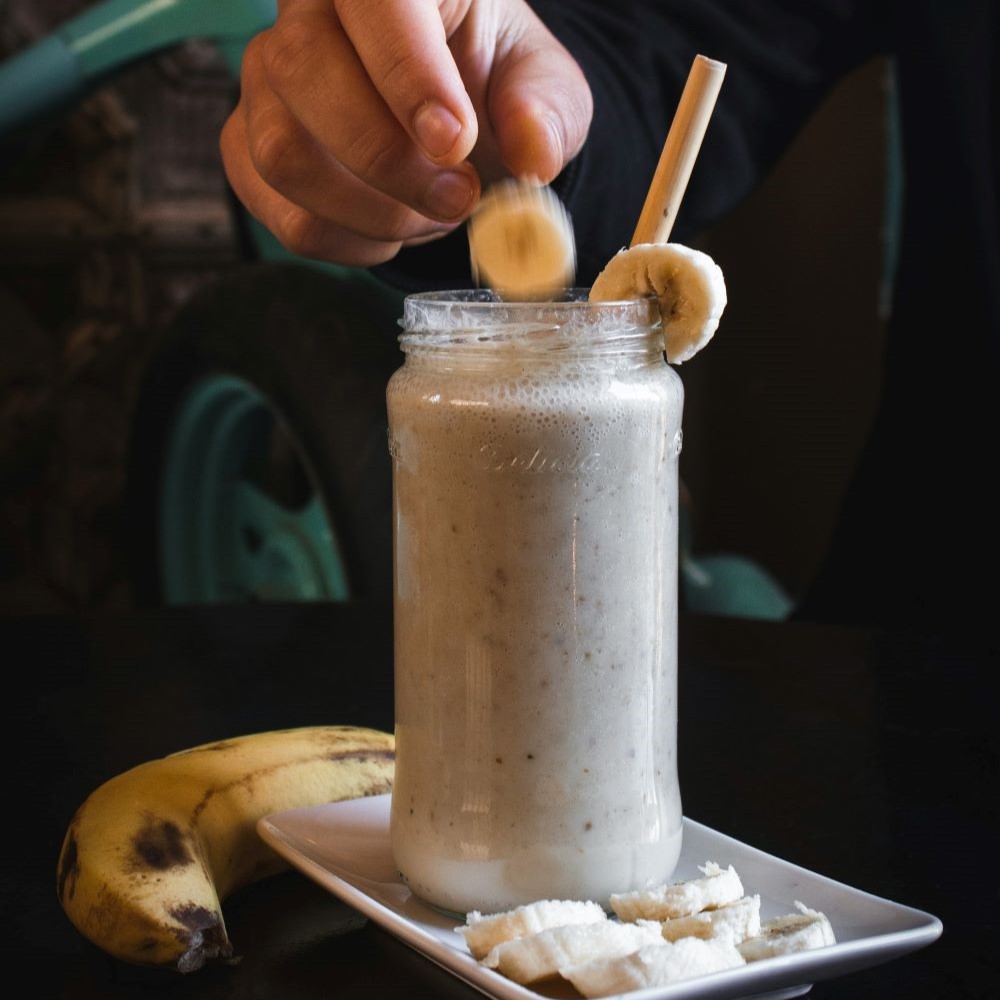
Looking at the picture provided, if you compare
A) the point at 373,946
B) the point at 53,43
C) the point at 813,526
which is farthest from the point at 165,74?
the point at 373,946

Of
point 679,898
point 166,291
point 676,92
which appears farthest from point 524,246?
point 166,291

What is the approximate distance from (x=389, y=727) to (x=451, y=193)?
1.23 ft

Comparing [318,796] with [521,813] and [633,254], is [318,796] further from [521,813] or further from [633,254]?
[633,254]

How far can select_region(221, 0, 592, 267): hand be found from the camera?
0.73 metres

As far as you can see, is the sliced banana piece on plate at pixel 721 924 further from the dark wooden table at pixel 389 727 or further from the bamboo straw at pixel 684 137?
the bamboo straw at pixel 684 137

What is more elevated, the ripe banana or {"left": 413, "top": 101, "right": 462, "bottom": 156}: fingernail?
{"left": 413, "top": 101, "right": 462, "bottom": 156}: fingernail

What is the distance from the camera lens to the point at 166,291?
273cm

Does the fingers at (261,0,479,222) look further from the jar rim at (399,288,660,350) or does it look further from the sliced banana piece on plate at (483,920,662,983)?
the sliced banana piece on plate at (483,920,662,983)

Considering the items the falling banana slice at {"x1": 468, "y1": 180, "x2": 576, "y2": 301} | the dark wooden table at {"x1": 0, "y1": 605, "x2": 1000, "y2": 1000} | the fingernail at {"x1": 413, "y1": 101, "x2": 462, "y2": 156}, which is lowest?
the dark wooden table at {"x1": 0, "y1": 605, "x2": 1000, "y2": 1000}

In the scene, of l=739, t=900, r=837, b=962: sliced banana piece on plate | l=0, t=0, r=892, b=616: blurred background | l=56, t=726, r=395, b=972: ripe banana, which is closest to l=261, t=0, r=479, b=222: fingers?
l=56, t=726, r=395, b=972: ripe banana

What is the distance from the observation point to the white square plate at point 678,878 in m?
0.52

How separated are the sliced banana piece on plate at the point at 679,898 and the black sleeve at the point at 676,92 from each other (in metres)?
0.66

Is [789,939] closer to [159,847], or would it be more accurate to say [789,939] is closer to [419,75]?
[159,847]

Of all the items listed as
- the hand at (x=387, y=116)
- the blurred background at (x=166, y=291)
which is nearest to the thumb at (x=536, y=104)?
the hand at (x=387, y=116)
